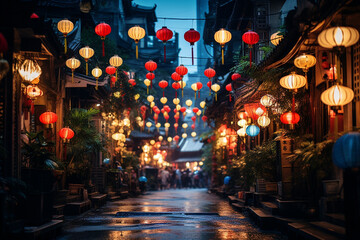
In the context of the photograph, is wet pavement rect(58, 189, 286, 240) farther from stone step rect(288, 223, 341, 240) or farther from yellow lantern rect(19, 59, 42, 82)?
yellow lantern rect(19, 59, 42, 82)

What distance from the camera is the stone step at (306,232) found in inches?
344

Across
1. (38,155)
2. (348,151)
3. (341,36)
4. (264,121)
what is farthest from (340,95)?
(38,155)

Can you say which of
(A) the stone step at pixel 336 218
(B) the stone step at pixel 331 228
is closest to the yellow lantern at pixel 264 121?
(A) the stone step at pixel 336 218

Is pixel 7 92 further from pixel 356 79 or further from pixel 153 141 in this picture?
pixel 153 141

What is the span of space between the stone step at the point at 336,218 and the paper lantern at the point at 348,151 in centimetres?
253

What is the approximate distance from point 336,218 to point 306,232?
97 cm

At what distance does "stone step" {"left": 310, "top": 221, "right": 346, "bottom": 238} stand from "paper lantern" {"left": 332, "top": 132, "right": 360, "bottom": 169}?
5.63 feet

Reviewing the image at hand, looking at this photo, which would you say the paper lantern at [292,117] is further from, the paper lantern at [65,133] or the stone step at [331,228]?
the paper lantern at [65,133]

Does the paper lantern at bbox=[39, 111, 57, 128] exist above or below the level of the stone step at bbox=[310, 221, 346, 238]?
above

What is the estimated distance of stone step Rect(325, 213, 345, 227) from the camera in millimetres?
9617

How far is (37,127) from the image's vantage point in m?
19.3

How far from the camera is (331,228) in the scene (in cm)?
928

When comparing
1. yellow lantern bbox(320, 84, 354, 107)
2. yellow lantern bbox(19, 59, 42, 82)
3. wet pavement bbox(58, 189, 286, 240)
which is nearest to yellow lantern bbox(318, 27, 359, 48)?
yellow lantern bbox(320, 84, 354, 107)

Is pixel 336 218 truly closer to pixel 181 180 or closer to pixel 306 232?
pixel 306 232
